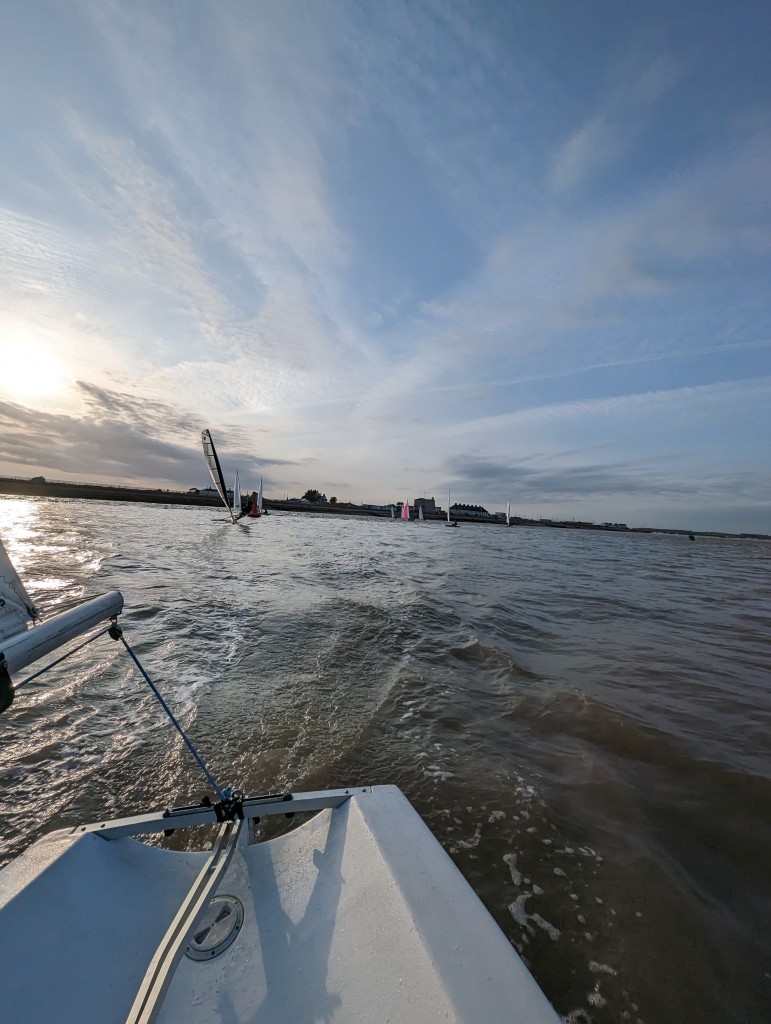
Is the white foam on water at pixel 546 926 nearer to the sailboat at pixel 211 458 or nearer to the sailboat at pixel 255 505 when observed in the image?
the sailboat at pixel 211 458

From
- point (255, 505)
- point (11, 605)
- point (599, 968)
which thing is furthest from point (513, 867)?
point (255, 505)

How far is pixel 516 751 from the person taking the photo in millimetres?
4531

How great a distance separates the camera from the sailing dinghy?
1490mm

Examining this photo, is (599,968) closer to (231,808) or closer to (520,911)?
(520,911)

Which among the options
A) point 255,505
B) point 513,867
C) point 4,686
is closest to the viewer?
point 4,686

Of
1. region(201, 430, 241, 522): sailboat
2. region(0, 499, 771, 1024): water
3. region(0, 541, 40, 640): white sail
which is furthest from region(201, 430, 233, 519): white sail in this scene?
region(0, 541, 40, 640): white sail

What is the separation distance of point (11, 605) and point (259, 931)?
243cm

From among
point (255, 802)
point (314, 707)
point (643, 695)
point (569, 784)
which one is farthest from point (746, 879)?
point (314, 707)

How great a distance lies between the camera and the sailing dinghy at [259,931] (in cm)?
149

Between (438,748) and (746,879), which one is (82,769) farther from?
(746,879)

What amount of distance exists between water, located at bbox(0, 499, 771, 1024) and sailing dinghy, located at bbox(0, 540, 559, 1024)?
4.26 feet

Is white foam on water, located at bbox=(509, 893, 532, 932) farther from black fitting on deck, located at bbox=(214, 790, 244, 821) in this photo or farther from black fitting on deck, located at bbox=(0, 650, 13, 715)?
black fitting on deck, located at bbox=(0, 650, 13, 715)

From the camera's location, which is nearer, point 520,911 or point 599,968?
point 599,968

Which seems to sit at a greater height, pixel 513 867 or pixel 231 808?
pixel 231 808
